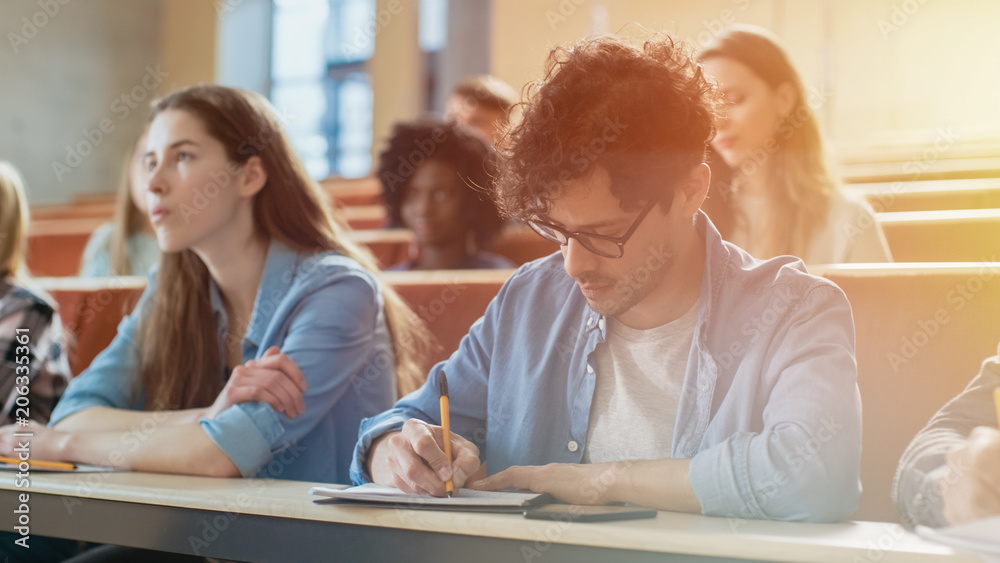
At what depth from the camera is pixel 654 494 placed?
3.32ft

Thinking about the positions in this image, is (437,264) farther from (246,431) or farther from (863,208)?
(246,431)

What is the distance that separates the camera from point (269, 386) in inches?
58.3

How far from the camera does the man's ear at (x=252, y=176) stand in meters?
1.86

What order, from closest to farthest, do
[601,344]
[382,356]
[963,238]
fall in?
[601,344] < [382,356] < [963,238]

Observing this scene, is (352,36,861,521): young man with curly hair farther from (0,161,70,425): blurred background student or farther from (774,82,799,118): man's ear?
(774,82,799,118): man's ear

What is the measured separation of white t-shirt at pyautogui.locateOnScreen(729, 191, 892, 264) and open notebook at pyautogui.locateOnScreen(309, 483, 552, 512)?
1330mm

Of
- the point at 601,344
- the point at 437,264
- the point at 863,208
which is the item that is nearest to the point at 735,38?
the point at 863,208

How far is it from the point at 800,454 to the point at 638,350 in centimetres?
35

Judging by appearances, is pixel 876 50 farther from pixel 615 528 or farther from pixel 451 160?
pixel 615 528

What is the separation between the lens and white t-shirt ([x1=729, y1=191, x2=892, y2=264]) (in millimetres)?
2043

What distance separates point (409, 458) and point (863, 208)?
1.48 m

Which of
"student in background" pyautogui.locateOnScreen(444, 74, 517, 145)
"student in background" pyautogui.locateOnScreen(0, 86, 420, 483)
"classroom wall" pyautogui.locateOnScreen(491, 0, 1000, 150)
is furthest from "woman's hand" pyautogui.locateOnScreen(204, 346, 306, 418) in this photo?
"classroom wall" pyautogui.locateOnScreen(491, 0, 1000, 150)

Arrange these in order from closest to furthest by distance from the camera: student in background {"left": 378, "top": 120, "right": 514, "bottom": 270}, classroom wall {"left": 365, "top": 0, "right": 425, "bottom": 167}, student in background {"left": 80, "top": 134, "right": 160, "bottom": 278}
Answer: student in background {"left": 378, "top": 120, "right": 514, "bottom": 270} < student in background {"left": 80, "top": 134, "right": 160, "bottom": 278} < classroom wall {"left": 365, "top": 0, "right": 425, "bottom": 167}

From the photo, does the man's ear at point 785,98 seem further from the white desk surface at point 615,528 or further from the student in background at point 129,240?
the student in background at point 129,240
